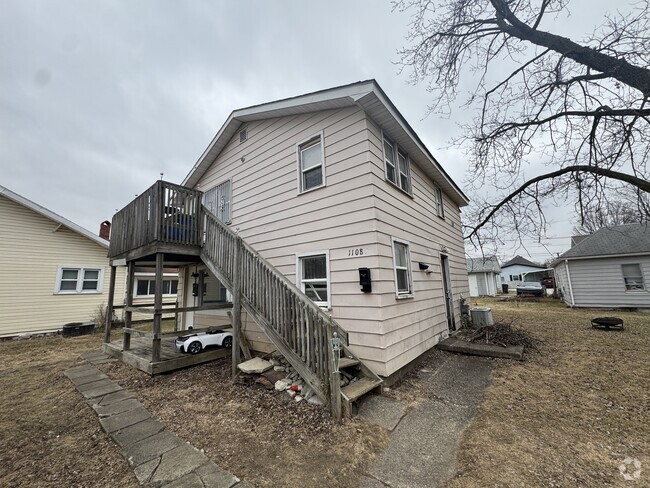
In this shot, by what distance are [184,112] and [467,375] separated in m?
17.4

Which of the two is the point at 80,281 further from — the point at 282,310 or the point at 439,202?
the point at 439,202

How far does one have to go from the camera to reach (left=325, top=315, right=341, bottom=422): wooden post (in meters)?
3.47

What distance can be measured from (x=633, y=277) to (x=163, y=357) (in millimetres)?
20659

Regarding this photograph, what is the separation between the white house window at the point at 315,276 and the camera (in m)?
5.35

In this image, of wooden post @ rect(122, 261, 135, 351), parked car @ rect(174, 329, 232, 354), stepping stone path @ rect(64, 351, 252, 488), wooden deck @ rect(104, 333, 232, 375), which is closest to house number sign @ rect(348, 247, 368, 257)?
stepping stone path @ rect(64, 351, 252, 488)

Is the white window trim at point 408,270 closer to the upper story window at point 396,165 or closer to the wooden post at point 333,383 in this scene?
the upper story window at point 396,165

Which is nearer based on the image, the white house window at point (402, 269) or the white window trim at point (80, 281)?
the white house window at point (402, 269)

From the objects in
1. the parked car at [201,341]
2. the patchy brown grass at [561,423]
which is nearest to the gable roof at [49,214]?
the parked car at [201,341]

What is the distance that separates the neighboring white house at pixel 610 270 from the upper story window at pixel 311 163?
1506cm

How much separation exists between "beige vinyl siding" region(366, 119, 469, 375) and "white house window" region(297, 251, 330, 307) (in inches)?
48.7

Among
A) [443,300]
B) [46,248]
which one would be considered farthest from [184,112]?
[443,300]

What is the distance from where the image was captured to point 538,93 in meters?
5.34

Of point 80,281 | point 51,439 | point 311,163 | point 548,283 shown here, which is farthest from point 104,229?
point 548,283

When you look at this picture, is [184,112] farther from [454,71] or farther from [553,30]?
[553,30]
